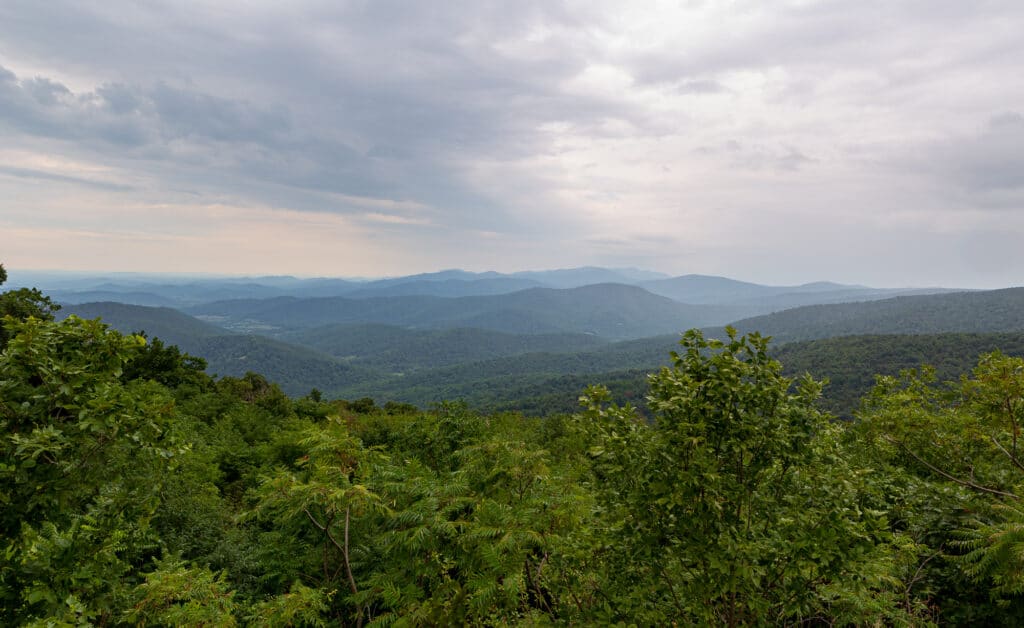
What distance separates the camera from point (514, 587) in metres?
5.44

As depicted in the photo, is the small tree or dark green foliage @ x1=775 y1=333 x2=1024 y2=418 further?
dark green foliage @ x1=775 y1=333 x2=1024 y2=418

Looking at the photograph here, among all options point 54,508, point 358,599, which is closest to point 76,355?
point 54,508

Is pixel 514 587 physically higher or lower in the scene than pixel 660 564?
lower

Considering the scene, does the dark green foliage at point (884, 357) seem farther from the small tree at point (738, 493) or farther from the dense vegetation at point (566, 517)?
the small tree at point (738, 493)

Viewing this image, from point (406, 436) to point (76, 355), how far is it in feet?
40.9

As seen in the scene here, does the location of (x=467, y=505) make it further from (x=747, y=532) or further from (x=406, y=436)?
(x=406, y=436)

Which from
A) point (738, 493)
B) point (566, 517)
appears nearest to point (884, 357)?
point (566, 517)

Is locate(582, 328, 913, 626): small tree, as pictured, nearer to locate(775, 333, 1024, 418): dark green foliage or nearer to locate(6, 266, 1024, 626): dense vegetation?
locate(6, 266, 1024, 626): dense vegetation

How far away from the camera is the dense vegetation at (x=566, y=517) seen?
417 centimetres

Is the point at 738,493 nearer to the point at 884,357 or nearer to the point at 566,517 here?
the point at 566,517

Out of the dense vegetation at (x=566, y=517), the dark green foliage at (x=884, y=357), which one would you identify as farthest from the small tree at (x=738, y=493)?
the dark green foliage at (x=884, y=357)

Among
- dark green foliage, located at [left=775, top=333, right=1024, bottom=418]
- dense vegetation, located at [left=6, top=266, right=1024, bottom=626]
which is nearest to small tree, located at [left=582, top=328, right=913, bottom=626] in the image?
dense vegetation, located at [left=6, top=266, right=1024, bottom=626]

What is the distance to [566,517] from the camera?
6699 millimetres

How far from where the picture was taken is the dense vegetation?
417 cm
